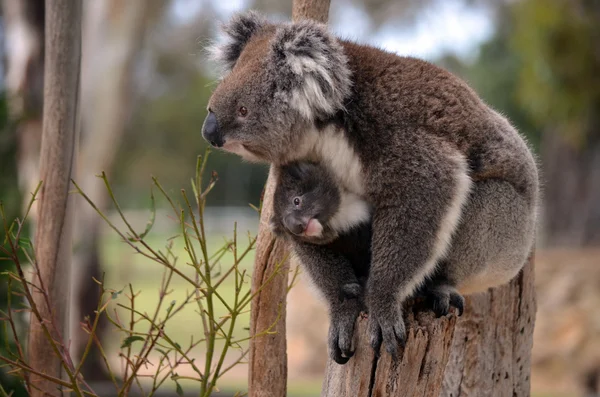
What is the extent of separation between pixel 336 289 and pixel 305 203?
0.36m

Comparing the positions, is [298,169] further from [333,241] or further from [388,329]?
[388,329]

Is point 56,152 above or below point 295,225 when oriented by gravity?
above

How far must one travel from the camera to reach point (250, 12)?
10.2 feet

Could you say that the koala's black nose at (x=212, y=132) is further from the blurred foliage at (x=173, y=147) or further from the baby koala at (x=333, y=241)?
the blurred foliage at (x=173, y=147)

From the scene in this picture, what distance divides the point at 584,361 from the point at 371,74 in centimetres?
539

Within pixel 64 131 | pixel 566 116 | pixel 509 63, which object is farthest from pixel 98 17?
pixel 509 63

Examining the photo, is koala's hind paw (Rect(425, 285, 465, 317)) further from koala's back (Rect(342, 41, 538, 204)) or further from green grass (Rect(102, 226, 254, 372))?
green grass (Rect(102, 226, 254, 372))

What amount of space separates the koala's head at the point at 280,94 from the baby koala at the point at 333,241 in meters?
0.15

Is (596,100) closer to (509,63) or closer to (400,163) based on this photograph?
(400,163)

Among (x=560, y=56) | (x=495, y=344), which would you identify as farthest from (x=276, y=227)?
(x=560, y=56)

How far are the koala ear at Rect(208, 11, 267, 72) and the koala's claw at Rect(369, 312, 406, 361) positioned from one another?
1286mm

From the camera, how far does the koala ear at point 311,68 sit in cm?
257

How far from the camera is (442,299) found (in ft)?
8.80

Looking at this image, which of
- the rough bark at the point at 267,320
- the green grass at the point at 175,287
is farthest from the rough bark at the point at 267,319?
the green grass at the point at 175,287
